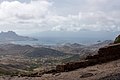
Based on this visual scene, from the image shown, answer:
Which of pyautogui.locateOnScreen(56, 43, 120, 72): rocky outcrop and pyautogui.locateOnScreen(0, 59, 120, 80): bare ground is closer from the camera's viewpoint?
pyautogui.locateOnScreen(0, 59, 120, 80): bare ground

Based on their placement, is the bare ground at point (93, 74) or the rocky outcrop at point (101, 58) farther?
the rocky outcrop at point (101, 58)

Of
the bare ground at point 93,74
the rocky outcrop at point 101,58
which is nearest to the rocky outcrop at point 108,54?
the rocky outcrop at point 101,58

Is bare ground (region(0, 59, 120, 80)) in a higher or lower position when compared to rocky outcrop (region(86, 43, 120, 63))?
lower

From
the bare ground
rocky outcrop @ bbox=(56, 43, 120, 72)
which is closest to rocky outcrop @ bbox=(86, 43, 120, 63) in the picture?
rocky outcrop @ bbox=(56, 43, 120, 72)

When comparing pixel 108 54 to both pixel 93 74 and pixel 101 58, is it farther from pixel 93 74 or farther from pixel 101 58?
pixel 93 74

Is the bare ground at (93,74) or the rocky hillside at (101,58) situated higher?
the rocky hillside at (101,58)

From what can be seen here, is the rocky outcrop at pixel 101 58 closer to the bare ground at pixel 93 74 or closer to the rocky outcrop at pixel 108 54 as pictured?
the rocky outcrop at pixel 108 54

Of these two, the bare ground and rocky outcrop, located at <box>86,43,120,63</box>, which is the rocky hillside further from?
the bare ground

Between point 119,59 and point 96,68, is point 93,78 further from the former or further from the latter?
point 119,59
